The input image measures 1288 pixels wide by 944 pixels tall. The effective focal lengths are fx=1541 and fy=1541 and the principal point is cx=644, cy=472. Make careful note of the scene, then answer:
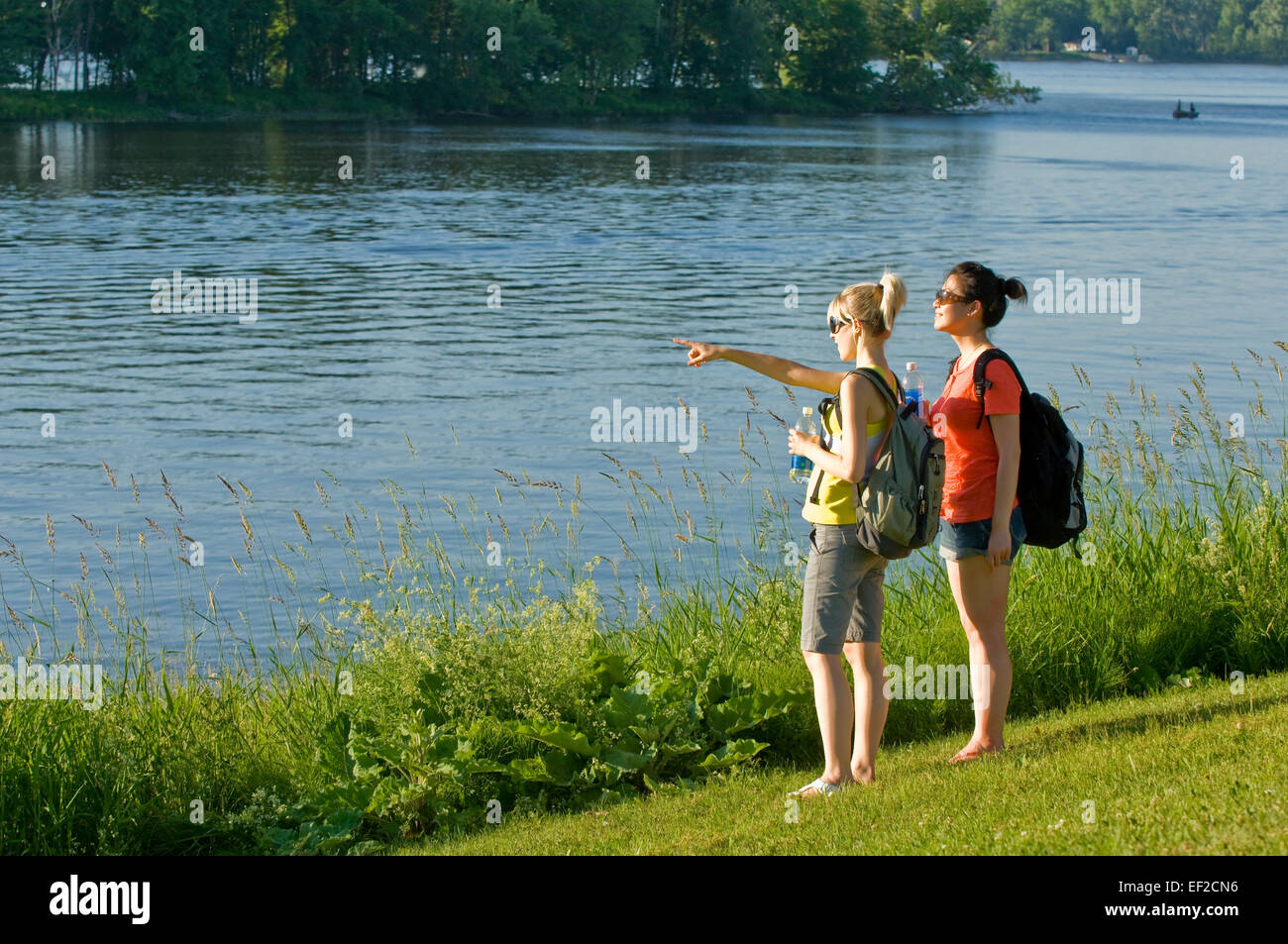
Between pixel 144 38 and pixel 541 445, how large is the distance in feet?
259

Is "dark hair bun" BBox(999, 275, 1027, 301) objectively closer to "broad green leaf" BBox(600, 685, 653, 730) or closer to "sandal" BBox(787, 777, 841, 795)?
"sandal" BBox(787, 777, 841, 795)

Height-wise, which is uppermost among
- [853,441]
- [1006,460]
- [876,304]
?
[876,304]

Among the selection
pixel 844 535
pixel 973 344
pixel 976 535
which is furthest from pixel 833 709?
pixel 973 344

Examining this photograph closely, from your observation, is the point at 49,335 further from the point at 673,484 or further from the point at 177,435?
the point at 673,484

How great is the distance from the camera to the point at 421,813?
6980 mm

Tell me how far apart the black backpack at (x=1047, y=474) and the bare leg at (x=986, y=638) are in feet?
0.90

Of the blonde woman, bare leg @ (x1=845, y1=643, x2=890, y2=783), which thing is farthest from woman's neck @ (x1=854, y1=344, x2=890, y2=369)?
bare leg @ (x1=845, y1=643, x2=890, y2=783)

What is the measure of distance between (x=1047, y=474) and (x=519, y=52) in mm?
99757

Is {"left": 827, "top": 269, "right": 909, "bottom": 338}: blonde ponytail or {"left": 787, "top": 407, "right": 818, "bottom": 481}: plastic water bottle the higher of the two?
{"left": 827, "top": 269, "right": 909, "bottom": 338}: blonde ponytail

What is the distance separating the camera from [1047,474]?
21.4 ft

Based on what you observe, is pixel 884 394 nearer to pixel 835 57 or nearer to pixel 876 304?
pixel 876 304

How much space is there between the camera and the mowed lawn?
17.4ft

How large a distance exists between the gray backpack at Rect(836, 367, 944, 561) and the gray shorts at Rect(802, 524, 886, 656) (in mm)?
108

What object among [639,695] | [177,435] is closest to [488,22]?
[177,435]
